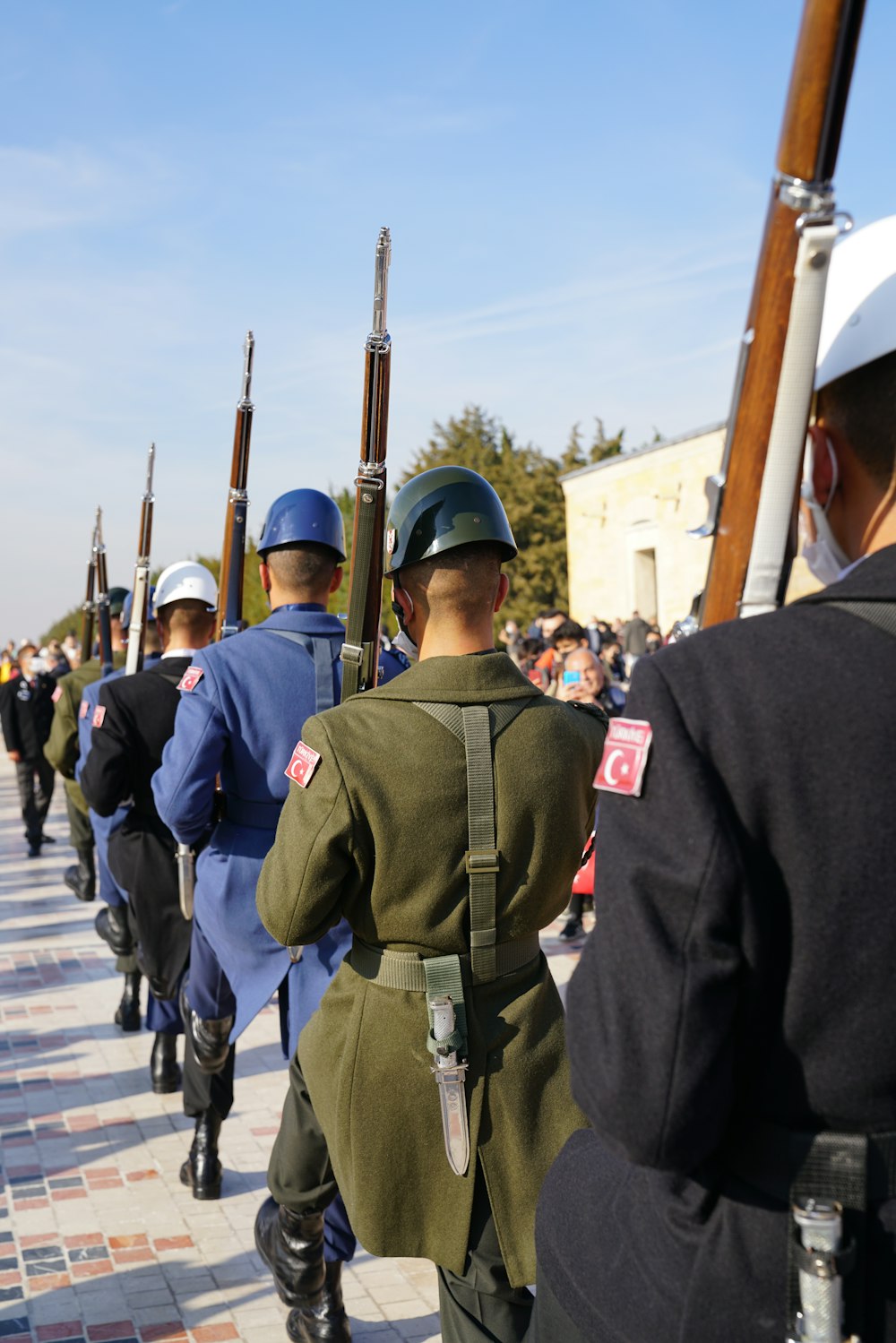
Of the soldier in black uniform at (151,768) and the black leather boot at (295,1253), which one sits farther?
the soldier in black uniform at (151,768)

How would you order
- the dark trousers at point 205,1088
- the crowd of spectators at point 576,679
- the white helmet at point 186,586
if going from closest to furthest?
the dark trousers at point 205,1088, the white helmet at point 186,586, the crowd of spectators at point 576,679

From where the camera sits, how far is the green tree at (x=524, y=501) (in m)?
48.8

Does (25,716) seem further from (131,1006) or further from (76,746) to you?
(131,1006)

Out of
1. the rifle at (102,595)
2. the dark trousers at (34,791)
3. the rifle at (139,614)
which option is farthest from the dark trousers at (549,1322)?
the dark trousers at (34,791)

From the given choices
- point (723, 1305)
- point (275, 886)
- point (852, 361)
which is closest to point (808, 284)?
point (852, 361)

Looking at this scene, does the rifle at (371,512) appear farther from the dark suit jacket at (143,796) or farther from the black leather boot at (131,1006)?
the black leather boot at (131,1006)

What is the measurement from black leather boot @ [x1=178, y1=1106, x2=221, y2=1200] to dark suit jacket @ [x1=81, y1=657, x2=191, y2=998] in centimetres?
90

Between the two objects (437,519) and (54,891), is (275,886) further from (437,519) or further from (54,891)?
(54,891)

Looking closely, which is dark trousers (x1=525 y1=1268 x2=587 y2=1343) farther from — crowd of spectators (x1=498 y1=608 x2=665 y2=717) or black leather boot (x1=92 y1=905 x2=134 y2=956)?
black leather boot (x1=92 y1=905 x2=134 y2=956)

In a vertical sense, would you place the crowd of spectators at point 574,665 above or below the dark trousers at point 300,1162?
above

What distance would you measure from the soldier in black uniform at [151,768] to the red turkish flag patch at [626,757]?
4386 millimetres

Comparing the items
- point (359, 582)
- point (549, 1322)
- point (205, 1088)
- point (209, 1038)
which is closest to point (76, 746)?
point (205, 1088)

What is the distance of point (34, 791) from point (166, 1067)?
7.86m

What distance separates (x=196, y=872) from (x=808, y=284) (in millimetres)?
3305
